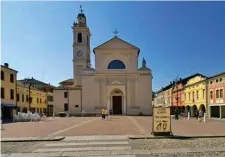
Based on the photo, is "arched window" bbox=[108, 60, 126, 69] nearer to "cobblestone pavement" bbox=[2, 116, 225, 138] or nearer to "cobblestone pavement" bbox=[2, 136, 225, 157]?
"cobblestone pavement" bbox=[2, 116, 225, 138]

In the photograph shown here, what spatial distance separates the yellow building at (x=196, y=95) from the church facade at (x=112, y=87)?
7.80 metres

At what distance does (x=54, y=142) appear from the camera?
1238 cm

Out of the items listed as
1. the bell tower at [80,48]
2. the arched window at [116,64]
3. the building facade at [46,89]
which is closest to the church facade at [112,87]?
the arched window at [116,64]

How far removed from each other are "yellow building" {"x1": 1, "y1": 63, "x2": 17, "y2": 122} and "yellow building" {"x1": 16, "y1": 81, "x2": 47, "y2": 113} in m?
3.58

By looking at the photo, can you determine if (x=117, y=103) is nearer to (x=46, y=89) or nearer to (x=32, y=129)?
(x=46, y=89)

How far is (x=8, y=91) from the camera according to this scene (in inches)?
1526

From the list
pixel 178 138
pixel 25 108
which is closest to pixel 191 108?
pixel 25 108

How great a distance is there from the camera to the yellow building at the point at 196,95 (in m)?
42.8

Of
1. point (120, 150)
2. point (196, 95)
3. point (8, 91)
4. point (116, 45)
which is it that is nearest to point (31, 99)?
point (8, 91)

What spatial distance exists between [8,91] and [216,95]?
2971 cm

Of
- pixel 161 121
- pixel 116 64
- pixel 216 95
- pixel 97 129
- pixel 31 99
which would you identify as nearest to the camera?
pixel 161 121

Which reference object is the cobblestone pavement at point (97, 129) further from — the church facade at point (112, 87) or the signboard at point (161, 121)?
the church facade at point (112, 87)

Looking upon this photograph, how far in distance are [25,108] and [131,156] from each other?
43717 millimetres

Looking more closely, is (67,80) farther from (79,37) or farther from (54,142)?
(54,142)
